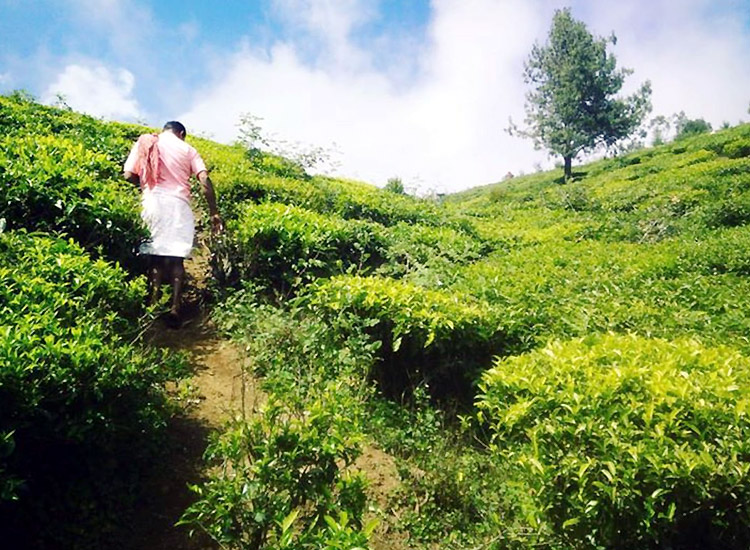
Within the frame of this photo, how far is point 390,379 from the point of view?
15.9 feet

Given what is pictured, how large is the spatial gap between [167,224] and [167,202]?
0.26 m

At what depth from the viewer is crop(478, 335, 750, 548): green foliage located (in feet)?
8.66

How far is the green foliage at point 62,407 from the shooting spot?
8.17 feet

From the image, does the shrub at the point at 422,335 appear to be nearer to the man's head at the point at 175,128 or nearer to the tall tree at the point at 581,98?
the man's head at the point at 175,128

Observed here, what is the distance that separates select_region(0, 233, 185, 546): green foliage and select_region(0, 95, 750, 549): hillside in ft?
Result: 0.04

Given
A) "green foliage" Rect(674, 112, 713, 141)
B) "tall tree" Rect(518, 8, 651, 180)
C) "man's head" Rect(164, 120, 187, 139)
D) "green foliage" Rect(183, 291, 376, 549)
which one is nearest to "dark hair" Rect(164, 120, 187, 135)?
"man's head" Rect(164, 120, 187, 139)

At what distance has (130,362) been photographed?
10.0 feet

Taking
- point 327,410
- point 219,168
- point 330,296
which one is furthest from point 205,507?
point 219,168

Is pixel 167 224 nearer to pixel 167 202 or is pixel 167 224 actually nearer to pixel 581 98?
pixel 167 202

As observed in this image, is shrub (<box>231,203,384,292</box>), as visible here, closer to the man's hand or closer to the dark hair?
the man's hand

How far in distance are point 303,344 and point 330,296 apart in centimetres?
54

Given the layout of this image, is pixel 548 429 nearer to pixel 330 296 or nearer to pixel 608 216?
pixel 330 296

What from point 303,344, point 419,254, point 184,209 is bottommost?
point 303,344

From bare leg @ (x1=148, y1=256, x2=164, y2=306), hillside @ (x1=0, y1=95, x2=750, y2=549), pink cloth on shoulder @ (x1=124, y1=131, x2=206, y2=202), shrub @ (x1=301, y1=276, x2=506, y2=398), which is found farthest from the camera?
pink cloth on shoulder @ (x1=124, y1=131, x2=206, y2=202)
